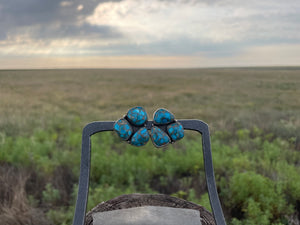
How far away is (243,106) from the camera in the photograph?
36.7ft

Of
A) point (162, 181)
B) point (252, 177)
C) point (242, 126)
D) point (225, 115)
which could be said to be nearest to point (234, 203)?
point (252, 177)

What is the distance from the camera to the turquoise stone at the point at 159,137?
5.22 feet

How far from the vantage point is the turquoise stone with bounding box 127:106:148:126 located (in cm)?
159

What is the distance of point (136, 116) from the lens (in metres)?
1.59

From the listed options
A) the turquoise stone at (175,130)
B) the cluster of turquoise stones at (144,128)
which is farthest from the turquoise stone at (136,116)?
the turquoise stone at (175,130)

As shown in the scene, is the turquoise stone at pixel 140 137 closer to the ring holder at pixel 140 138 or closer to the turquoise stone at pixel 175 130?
the ring holder at pixel 140 138

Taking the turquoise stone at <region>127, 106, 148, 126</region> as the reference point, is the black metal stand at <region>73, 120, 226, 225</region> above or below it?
below

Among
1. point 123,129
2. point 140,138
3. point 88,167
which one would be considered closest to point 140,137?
point 140,138

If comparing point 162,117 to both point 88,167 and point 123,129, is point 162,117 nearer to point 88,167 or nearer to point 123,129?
point 123,129

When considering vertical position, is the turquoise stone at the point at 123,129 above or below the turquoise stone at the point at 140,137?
above

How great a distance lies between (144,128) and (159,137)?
0.10m

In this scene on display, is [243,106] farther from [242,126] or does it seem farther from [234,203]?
[234,203]

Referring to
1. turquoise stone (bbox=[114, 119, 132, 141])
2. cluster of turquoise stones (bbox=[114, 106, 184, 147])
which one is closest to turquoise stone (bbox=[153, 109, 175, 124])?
cluster of turquoise stones (bbox=[114, 106, 184, 147])

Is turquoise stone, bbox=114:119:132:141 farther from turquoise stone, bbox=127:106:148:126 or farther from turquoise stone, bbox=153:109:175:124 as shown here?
turquoise stone, bbox=153:109:175:124
